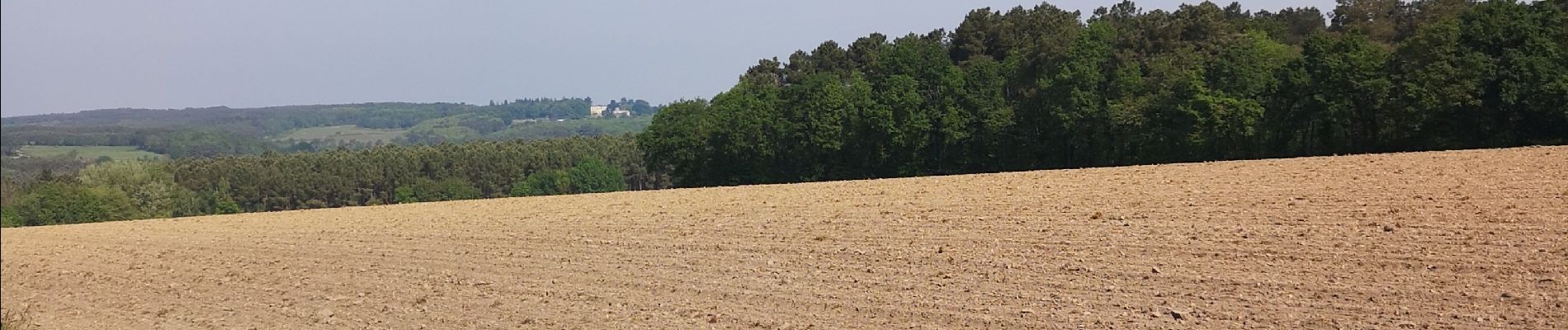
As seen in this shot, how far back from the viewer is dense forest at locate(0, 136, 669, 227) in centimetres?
4716

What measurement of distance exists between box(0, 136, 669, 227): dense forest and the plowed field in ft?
73.5

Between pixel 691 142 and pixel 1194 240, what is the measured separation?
49548 millimetres

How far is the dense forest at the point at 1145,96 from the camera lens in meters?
38.2

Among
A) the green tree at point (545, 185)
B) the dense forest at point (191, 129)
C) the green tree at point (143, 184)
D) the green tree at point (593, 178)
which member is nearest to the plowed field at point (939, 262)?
the dense forest at point (191, 129)

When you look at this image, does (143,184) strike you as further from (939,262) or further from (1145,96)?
(939,262)

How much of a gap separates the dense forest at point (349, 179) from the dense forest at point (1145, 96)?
693 inches

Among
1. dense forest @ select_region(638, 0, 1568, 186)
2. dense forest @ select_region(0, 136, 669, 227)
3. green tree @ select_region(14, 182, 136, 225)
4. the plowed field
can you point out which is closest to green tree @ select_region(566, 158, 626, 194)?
dense forest @ select_region(0, 136, 669, 227)

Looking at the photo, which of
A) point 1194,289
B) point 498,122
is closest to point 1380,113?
point 1194,289

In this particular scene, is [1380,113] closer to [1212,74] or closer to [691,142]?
[1212,74]

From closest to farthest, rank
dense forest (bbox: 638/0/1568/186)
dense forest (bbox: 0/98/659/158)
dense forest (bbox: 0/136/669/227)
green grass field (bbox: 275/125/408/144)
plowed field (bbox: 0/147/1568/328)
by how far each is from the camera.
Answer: plowed field (bbox: 0/147/1568/328), dense forest (bbox: 0/98/659/158), dense forest (bbox: 638/0/1568/186), dense forest (bbox: 0/136/669/227), green grass field (bbox: 275/125/408/144)

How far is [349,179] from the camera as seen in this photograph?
90.0 meters

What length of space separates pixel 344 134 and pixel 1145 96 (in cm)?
5598

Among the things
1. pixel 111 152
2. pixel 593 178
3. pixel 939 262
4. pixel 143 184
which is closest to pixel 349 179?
pixel 593 178

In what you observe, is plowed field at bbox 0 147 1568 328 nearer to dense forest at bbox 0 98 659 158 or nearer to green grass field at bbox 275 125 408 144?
dense forest at bbox 0 98 659 158
